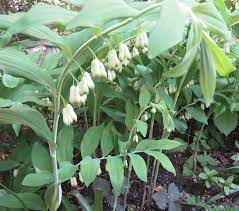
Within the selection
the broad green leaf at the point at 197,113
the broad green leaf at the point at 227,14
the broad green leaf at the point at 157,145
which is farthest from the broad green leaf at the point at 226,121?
the broad green leaf at the point at 157,145

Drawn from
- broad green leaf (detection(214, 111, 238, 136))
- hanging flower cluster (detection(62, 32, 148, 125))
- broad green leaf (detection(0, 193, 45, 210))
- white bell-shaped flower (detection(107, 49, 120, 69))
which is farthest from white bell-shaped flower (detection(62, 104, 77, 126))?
broad green leaf (detection(214, 111, 238, 136))

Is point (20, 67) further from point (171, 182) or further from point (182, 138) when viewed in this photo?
point (182, 138)

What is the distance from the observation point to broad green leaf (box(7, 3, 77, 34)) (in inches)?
26.5

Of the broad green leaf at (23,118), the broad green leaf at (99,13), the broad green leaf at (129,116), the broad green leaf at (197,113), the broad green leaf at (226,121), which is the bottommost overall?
the broad green leaf at (226,121)

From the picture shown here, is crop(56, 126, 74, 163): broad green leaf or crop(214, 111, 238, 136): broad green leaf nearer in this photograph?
crop(56, 126, 74, 163): broad green leaf

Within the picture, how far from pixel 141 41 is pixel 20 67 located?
26cm

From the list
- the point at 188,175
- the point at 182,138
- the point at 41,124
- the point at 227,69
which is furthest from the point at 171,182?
the point at 227,69

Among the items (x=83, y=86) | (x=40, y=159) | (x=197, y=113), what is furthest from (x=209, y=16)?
(x=197, y=113)

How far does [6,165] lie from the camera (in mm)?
1217

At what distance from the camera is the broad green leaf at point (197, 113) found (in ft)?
4.84

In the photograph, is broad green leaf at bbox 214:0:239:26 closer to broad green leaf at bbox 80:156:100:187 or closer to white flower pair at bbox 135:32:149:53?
white flower pair at bbox 135:32:149:53

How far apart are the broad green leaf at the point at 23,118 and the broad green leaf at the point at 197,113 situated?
697 mm

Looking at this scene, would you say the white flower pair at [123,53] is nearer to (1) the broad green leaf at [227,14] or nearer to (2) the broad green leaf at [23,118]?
(2) the broad green leaf at [23,118]

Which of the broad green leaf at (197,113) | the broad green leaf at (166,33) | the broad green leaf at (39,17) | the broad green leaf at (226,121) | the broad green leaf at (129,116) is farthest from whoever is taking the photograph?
the broad green leaf at (226,121)
